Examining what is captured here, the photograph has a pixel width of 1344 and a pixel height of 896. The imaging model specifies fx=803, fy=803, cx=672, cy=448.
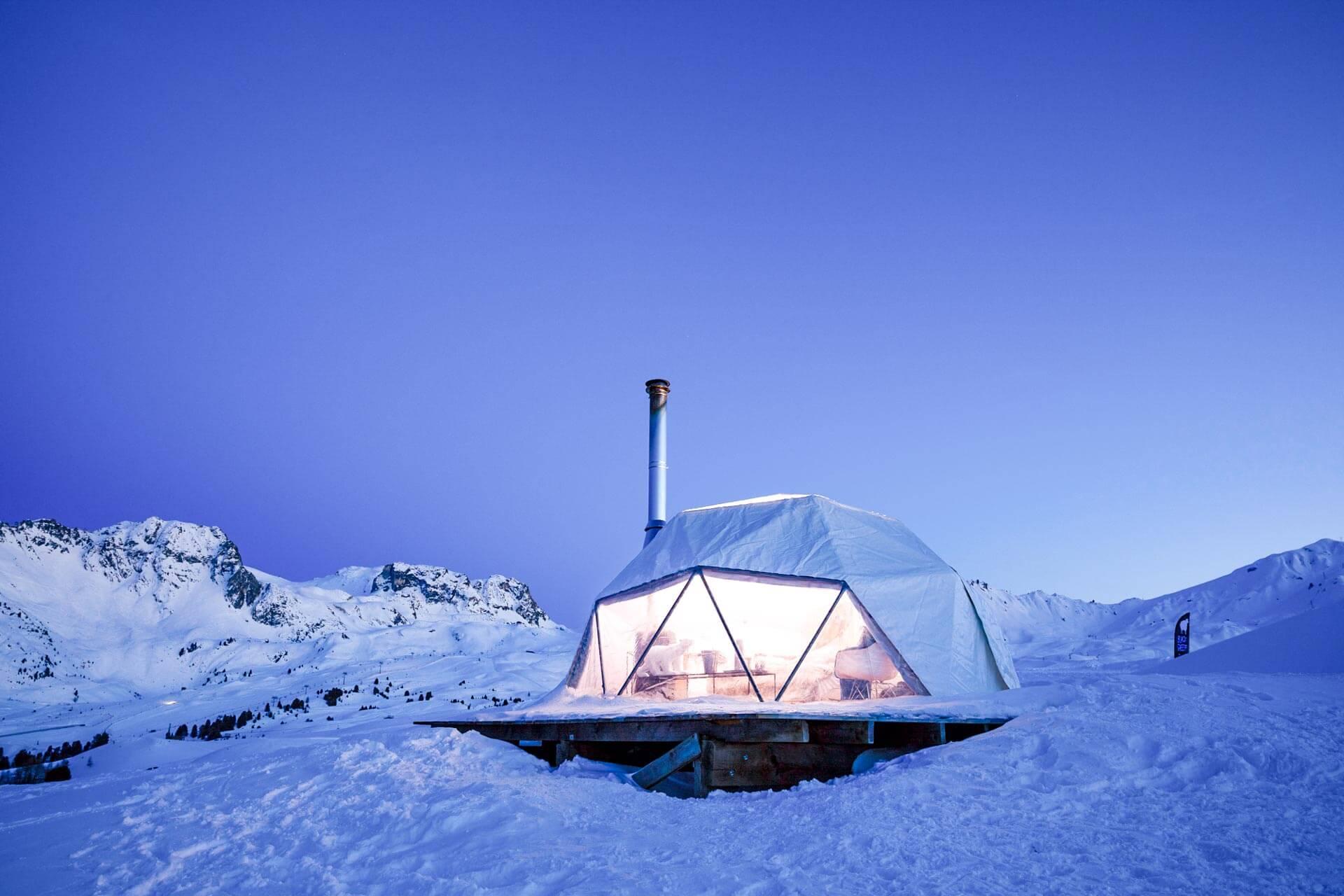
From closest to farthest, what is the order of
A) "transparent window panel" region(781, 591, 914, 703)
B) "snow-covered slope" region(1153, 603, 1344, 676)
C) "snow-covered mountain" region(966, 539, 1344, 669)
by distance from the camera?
"snow-covered slope" region(1153, 603, 1344, 676)
"transparent window panel" region(781, 591, 914, 703)
"snow-covered mountain" region(966, 539, 1344, 669)

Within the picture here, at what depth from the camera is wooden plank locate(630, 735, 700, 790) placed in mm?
7258

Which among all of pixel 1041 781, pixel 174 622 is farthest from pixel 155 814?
pixel 174 622

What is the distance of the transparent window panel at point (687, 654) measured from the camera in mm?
10633

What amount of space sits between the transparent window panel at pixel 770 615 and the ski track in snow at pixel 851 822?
3903mm

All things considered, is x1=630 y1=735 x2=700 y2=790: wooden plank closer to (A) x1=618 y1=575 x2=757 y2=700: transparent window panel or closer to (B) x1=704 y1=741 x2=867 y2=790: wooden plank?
(B) x1=704 y1=741 x2=867 y2=790: wooden plank

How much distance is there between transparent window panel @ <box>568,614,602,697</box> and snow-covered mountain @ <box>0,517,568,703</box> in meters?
19.4

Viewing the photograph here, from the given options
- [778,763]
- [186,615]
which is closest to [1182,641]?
[778,763]

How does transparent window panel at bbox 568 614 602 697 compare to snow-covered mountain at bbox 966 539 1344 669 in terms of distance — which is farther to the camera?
snow-covered mountain at bbox 966 539 1344 669

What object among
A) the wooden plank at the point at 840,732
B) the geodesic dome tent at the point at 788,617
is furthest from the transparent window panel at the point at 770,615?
the wooden plank at the point at 840,732

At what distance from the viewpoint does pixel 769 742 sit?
7.38 m

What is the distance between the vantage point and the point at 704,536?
1163 centimetres

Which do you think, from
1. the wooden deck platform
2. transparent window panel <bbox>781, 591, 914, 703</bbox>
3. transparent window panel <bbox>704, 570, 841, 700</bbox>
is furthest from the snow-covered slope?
transparent window panel <bbox>704, 570, 841, 700</bbox>

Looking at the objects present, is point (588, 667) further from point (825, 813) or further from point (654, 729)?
point (825, 813)

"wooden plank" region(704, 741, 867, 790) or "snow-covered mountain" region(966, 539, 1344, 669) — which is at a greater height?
"snow-covered mountain" region(966, 539, 1344, 669)
